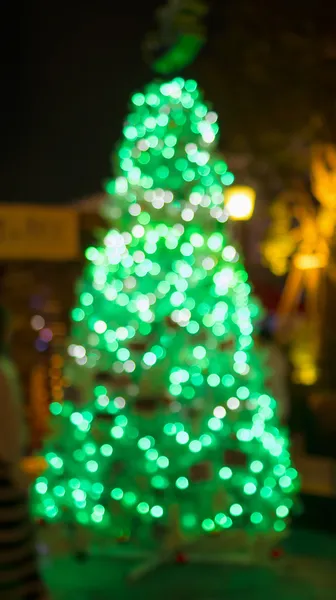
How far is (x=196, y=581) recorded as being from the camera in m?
6.07

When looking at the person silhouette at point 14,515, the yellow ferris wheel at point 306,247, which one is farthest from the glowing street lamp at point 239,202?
the person silhouette at point 14,515

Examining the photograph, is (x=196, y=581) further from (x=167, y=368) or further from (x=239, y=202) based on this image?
(x=239, y=202)

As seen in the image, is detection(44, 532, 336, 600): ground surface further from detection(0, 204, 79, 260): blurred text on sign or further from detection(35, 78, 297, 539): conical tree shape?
detection(0, 204, 79, 260): blurred text on sign

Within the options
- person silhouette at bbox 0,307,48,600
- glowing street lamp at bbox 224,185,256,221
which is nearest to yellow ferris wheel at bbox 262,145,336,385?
glowing street lamp at bbox 224,185,256,221

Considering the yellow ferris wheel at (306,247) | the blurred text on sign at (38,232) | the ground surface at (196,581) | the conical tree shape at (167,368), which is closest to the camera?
the ground surface at (196,581)

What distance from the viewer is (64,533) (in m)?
6.55

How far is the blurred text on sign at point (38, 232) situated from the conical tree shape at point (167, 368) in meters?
2.69

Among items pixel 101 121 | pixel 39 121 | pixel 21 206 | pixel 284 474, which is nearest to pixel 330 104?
pixel 101 121

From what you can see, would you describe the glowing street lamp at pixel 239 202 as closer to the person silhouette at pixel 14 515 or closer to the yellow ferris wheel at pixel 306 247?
the yellow ferris wheel at pixel 306 247

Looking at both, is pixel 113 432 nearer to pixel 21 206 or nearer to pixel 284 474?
pixel 284 474

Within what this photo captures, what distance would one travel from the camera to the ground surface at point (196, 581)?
5.81 meters

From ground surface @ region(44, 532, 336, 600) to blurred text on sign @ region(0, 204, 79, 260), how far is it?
11.7 ft

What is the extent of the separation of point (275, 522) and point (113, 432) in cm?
137

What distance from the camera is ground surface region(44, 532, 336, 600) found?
5812 mm
